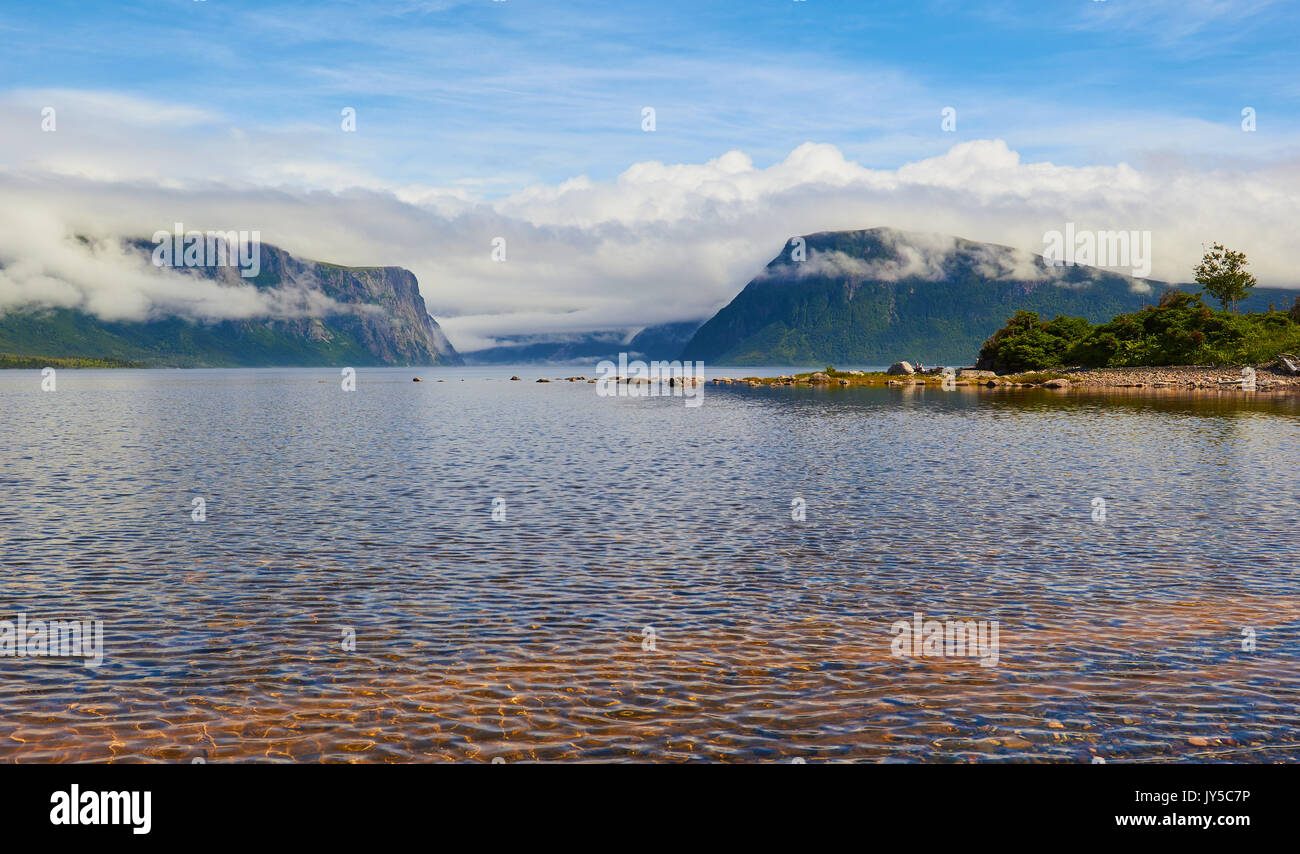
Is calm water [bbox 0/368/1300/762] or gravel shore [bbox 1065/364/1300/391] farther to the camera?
gravel shore [bbox 1065/364/1300/391]

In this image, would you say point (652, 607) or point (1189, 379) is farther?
point (1189, 379)

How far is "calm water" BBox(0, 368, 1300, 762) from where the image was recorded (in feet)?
53.0

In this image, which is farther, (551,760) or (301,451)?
(301,451)

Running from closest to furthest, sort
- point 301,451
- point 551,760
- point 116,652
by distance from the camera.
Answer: point 551,760 < point 116,652 < point 301,451

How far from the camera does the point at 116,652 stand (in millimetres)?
20594

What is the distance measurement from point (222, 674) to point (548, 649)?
272 inches

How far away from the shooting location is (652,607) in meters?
24.5

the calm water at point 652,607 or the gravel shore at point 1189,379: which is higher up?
the gravel shore at point 1189,379

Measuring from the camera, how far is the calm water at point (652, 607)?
16.1m

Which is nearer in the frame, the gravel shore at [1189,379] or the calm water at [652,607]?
the calm water at [652,607]

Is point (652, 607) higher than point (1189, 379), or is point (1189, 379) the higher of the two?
point (1189, 379)

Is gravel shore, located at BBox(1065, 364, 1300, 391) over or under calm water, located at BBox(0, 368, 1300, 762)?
over

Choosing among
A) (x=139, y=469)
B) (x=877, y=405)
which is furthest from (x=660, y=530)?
(x=877, y=405)
